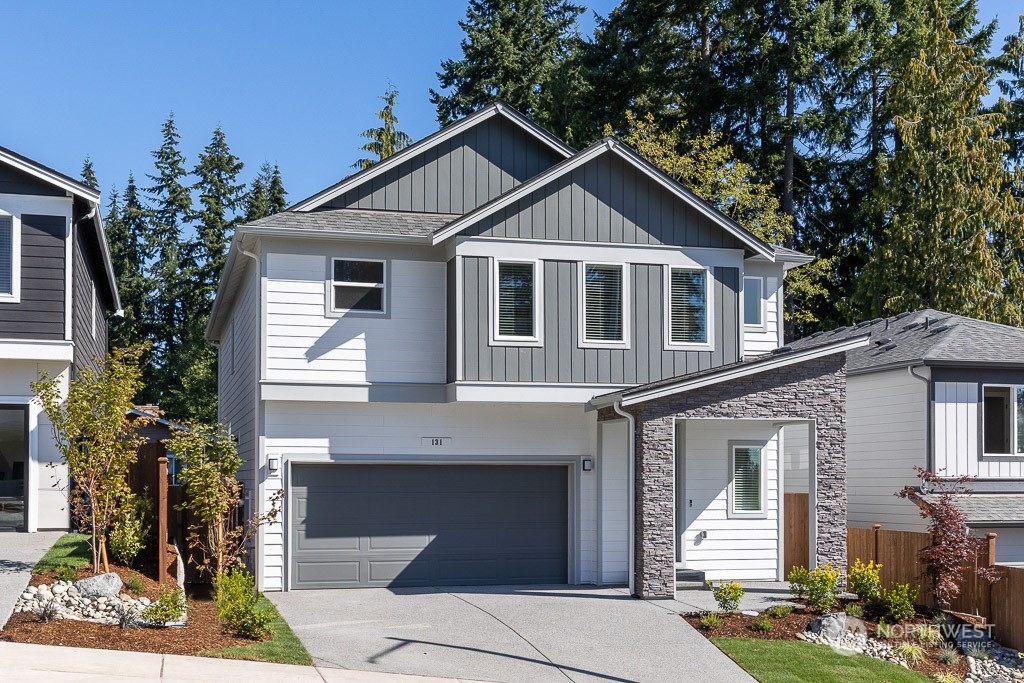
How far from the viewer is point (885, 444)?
20922 mm

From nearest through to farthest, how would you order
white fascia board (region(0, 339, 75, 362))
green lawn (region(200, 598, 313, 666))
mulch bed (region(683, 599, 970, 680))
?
1. green lawn (region(200, 598, 313, 666))
2. mulch bed (region(683, 599, 970, 680))
3. white fascia board (region(0, 339, 75, 362))

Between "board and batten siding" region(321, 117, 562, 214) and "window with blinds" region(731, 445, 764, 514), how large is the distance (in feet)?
21.0

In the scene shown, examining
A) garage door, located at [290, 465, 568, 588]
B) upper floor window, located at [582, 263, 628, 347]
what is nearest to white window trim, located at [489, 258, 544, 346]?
upper floor window, located at [582, 263, 628, 347]

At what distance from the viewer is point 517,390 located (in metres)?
17.9

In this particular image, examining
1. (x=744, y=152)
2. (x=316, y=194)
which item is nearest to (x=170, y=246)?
(x=744, y=152)

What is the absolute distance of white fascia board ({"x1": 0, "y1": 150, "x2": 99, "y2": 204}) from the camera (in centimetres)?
1789

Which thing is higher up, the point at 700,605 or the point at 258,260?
the point at 258,260

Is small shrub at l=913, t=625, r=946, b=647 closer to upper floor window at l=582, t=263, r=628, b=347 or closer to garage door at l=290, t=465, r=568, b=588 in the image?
garage door at l=290, t=465, r=568, b=588

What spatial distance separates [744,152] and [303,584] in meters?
25.2

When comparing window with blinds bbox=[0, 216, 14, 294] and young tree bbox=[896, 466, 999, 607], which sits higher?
window with blinds bbox=[0, 216, 14, 294]

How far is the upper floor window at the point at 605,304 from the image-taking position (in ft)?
60.3

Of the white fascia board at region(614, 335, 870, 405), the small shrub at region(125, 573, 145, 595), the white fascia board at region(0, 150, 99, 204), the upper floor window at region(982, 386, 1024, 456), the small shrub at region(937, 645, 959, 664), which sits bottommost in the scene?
the small shrub at region(937, 645, 959, 664)

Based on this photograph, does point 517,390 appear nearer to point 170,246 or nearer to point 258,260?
point 258,260

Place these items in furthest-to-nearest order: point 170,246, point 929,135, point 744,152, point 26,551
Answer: point 170,246, point 744,152, point 929,135, point 26,551
